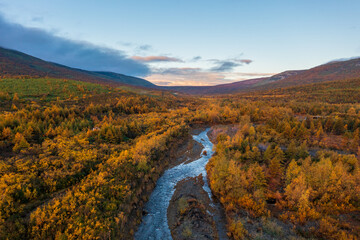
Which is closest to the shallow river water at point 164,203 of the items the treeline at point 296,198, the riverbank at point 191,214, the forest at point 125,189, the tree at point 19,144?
the riverbank at point 191,214

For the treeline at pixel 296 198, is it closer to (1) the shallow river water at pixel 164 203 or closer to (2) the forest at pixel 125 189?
(2) the forest at pixel 125 189

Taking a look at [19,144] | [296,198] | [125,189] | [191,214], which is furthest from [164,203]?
[19,144]

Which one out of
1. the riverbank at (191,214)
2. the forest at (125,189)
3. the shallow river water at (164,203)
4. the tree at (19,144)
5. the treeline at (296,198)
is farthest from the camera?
the tree at (19,144)

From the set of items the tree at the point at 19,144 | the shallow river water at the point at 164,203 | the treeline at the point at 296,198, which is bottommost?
the shallow river water at the point at 164,203

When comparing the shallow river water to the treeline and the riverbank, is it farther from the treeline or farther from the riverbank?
the treeline

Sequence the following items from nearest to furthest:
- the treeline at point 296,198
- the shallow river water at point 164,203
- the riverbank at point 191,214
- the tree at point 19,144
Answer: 1. the treeline at point 296,198
2. the riverbank at point 191,214
3. the shallow river water at point 164,203
4. the tree at point 19,144

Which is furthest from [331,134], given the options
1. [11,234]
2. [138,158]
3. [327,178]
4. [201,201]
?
[11,234]

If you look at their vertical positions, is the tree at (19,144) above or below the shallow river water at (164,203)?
above

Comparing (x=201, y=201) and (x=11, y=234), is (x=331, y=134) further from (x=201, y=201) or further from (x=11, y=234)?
(x=11, y=234)

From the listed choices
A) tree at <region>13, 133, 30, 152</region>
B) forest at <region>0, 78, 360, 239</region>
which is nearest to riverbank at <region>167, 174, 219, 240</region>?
forest at <region>0, 78, 360, 239</region>
